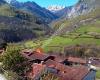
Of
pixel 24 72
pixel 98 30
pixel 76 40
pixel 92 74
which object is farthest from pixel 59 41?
pixel 24 72

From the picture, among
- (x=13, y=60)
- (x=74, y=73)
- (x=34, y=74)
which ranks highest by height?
(x=13, y=60)

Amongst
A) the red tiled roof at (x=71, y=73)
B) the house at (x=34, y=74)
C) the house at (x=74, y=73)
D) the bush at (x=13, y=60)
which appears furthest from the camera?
the house at (x=74, y=73)

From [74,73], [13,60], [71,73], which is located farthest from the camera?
[74,73]

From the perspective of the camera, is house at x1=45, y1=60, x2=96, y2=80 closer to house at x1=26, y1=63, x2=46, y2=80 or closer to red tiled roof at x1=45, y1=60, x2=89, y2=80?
red tiled roof at x1=45, y1=60, x2=89, y2=80

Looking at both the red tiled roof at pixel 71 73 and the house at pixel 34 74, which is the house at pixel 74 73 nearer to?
the red tiled roof at pixel 71 73

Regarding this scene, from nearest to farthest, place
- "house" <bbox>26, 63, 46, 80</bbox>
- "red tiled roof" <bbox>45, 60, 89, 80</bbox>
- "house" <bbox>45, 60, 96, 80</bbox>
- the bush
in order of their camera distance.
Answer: the bush → "house" <bbox>26, 63, 46, 80</bbox> → "red tiled roof" <bbox>45, 60, 89, 80</bbox> → "house" <bbox>45, 60, 96, 80</bbox>

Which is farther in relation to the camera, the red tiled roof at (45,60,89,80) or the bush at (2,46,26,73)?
the red tiled roof at (45,60,89,80)

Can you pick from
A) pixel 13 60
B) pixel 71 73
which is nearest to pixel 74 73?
pixel 71 73

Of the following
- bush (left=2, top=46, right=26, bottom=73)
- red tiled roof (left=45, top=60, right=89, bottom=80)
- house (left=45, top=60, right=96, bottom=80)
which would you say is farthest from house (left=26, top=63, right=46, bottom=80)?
house (left=45, top=60, right=96, bottom=80)

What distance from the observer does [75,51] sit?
110125 millimetres

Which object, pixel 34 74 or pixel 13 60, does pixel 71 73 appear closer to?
pixel 34 74

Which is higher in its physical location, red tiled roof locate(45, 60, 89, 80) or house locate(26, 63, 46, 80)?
house locate(26, 63, 46, 80)

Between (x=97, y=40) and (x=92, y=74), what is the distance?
63.3 meters

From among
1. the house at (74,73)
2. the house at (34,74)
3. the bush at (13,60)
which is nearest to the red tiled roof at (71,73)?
the house at (74,73)
